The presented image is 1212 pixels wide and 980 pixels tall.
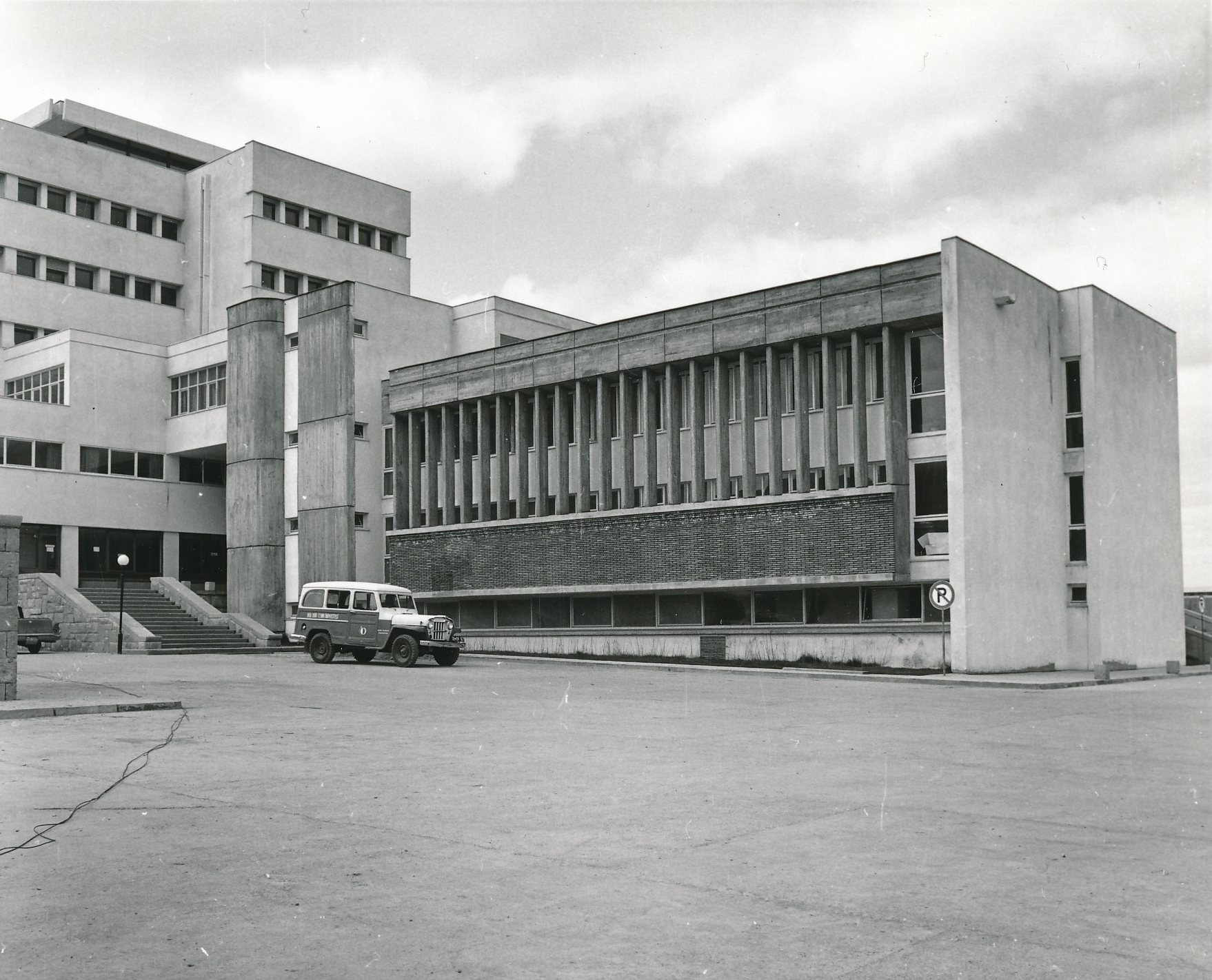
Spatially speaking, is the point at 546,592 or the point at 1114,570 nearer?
the point at 1114,570

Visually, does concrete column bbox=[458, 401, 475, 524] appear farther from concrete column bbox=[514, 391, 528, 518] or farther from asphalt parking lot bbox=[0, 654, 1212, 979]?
asphalt parking lot bbox=[0, 654, 1212, 979]

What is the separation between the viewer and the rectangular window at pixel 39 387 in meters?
50.0

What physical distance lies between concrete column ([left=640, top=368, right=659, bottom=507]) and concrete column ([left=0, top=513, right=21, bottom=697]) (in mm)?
22945

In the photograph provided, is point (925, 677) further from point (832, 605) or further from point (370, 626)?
point (370, 626)

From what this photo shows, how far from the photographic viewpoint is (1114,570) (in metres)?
36.1

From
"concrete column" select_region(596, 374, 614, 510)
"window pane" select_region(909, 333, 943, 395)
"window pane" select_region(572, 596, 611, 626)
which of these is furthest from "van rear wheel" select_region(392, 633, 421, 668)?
"window pane" select_region(909, 333, 943, 395)

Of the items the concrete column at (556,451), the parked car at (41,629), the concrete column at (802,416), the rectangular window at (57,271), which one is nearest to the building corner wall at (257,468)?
the parked car at (41,629)

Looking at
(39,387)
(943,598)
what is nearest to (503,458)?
(943,598)

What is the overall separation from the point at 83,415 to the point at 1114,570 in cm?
3868

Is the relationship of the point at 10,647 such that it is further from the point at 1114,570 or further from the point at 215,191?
the point at 215,191

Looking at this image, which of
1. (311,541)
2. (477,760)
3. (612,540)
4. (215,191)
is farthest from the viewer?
(215,191)

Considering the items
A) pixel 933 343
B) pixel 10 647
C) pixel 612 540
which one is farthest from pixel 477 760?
pixel 612 540

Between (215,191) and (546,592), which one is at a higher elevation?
(215,191)

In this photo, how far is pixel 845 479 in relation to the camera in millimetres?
34156
